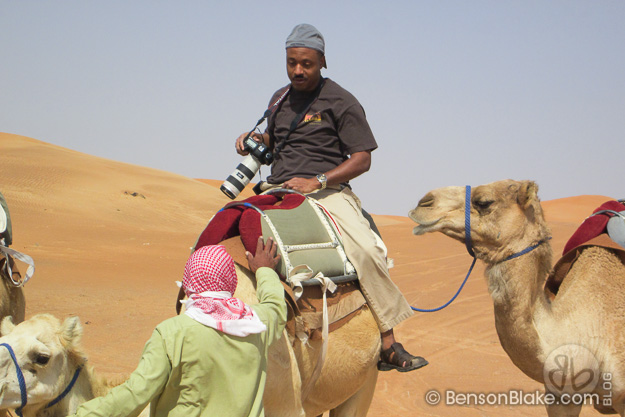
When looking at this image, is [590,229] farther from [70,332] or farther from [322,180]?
[70,332]

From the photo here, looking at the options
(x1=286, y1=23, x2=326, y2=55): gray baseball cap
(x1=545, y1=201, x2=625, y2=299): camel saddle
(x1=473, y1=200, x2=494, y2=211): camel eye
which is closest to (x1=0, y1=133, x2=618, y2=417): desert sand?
(x1=545, y1=201, x2=625, y2=299): camel saddle

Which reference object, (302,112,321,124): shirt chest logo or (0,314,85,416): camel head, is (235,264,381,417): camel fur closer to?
(0,314,85,416): camel head

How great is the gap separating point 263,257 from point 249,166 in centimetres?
122

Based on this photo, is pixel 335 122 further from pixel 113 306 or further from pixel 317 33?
pixel 113 306

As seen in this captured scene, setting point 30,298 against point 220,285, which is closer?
point 220,285

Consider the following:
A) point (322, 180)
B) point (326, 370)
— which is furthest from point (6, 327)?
point (322, 180)

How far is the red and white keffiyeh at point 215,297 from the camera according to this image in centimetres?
272

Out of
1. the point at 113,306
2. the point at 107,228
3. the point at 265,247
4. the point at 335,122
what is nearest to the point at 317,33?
the point at 335,122

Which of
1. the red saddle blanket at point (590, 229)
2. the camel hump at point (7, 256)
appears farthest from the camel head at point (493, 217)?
the camel hump at point (7, 256)

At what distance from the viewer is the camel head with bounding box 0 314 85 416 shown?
2.94 metres

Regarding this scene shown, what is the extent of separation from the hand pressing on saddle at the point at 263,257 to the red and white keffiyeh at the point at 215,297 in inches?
28.9

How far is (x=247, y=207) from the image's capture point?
13.0 feet

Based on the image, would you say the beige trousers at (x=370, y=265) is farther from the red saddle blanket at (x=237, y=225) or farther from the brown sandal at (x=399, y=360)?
the red saddle blanket at (x=237, y=225)

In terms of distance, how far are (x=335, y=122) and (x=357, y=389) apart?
1.89 meters
